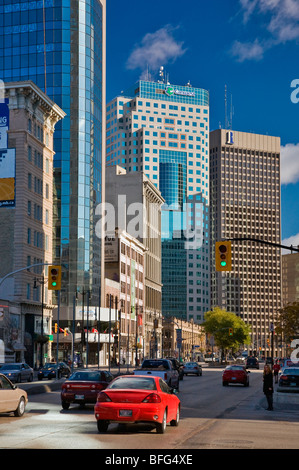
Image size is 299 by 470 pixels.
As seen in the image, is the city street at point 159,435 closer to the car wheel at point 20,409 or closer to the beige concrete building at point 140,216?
the car wheel at point 20,409

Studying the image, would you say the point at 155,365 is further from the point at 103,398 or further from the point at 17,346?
the point at 17,346

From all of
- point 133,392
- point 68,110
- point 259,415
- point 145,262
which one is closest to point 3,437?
point 133,392

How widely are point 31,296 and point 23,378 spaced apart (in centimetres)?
3524

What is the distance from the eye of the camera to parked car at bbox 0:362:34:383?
51334mm

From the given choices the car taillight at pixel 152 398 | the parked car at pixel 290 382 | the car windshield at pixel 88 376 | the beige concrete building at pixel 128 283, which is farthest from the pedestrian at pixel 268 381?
the beige concrete building at pixel 128 283

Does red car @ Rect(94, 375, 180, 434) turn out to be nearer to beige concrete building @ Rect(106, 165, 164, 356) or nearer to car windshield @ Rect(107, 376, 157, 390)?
car windshield @ Rect(107, 376, 157, 390)

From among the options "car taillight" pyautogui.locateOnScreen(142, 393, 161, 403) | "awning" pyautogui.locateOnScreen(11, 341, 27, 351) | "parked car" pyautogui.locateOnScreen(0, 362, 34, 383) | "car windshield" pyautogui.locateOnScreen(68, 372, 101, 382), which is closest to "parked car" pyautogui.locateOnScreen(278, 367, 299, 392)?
"car windshield" pyautogui.locateOnScreen(68, 372, 101, 382)

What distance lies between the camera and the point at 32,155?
303 ft

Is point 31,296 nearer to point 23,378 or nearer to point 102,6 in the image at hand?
point 23,378

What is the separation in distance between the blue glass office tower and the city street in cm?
8444

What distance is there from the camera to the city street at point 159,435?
1727 centimetres

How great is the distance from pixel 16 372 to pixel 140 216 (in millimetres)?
107612

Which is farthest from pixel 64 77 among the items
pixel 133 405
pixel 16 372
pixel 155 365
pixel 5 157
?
pixel 133 405

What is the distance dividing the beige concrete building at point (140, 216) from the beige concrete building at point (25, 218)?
59.4 m
